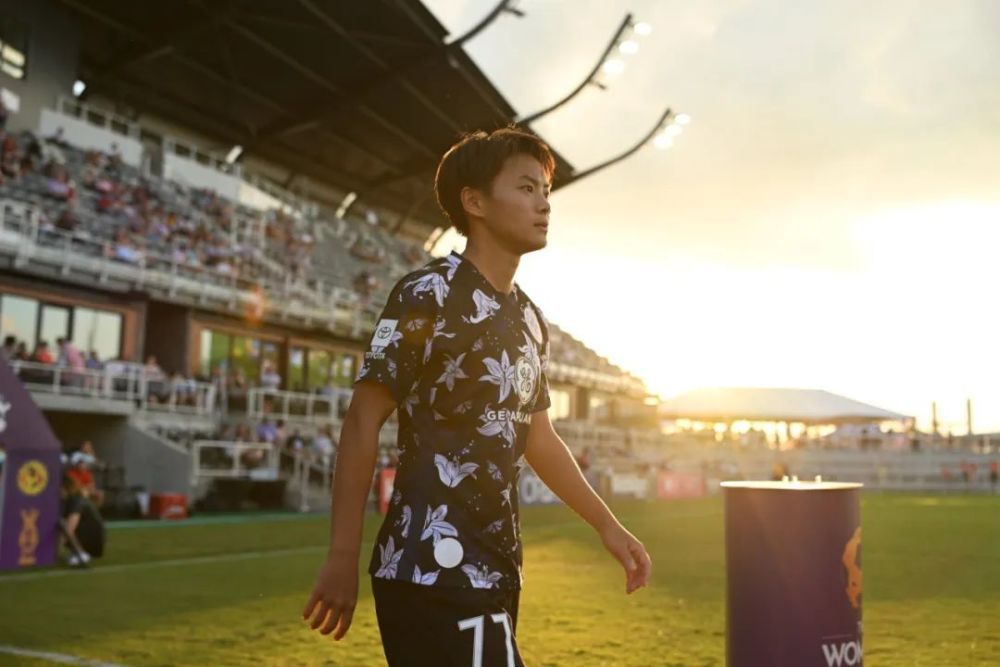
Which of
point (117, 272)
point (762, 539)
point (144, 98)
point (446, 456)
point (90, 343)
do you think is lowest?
point (762, 539)

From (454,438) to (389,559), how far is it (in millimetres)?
357

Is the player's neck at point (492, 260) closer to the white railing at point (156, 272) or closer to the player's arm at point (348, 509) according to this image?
the player's arm at point (348, 509)

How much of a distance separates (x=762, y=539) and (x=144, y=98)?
131 feet

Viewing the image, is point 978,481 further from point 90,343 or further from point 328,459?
point 90,343

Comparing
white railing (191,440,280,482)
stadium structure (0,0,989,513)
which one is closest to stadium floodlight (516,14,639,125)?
stadium structure (0,0,989,513)

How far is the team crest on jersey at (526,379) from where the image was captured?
2797 millimetres

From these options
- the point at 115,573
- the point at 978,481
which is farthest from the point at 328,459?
the point at 978,481

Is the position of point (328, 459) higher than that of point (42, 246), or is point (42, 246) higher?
point (42, 246)

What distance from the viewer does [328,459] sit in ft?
88.1

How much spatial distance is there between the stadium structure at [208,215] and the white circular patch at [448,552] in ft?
66.9

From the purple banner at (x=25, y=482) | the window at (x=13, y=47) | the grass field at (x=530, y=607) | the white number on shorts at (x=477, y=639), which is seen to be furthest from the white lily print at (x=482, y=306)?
the window at (x=13, y=47)

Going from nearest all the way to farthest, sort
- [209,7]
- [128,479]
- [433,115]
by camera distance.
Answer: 1. [128,479]
2. [209,7]
3. [433,115]

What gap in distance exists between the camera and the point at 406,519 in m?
2.61

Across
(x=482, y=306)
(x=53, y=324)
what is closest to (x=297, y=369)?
(x=53, y=324)
